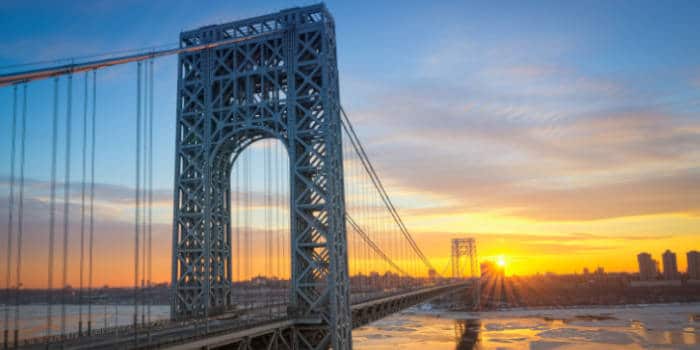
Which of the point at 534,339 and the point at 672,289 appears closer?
the point at 534,339

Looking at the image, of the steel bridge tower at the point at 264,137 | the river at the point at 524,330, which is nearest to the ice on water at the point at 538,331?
the river at the point at 524,330

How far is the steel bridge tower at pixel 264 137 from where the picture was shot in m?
25.8

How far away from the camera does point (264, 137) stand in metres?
28.5

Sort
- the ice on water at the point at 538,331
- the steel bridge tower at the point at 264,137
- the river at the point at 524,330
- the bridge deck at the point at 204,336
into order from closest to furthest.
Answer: the bridge deck at the point at 204,336 < the steel bridge tower at the point at 264,137 < the river at the point at 524,330 < the ice on water at the point at 538,331

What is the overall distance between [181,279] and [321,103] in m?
11.8

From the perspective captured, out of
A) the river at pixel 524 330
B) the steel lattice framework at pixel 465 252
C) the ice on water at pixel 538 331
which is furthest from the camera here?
the steel lattice framework at pixel 465 252

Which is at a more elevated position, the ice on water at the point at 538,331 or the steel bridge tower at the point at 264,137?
the steel bridge tower at the point at 264,137

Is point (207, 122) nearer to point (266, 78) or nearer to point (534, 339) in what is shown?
point (266, 78)

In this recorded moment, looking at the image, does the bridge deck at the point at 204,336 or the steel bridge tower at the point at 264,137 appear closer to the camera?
the bridge deck at the point at 204,336

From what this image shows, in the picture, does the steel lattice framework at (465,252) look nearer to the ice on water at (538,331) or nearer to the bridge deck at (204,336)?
the ice on water at (538,331)

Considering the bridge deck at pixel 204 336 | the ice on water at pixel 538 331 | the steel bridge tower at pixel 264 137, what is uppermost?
the steel bridge tower at pixel 264 137

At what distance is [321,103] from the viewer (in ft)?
87.9

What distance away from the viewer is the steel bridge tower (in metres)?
25.8

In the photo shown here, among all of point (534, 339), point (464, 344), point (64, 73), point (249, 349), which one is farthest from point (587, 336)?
point (64, 73)
